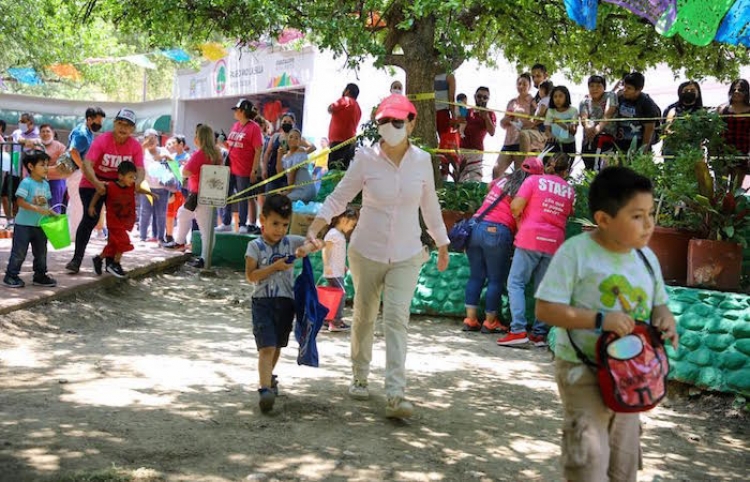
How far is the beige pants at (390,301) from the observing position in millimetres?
5520

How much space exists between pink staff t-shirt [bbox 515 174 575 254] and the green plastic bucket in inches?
171

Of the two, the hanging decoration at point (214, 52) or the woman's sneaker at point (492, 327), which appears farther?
the hanging decoration at point (214, 52)

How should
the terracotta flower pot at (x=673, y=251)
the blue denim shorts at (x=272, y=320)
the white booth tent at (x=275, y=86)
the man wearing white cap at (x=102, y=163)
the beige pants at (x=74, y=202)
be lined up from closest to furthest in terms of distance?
the blue denim shorts at (x=272, y=320) < the terracotta flower pot at (x=673, y=251) < the man wearing white cap at (x=102, y=163) < the beige pants at (x=74, y=202) < the white booth tent at (x=275, y=86)

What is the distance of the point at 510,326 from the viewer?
8867mm

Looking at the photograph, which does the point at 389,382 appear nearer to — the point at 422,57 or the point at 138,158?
the point at 138,158

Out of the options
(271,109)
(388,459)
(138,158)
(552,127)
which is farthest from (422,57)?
(271,109)

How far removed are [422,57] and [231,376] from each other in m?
6.55

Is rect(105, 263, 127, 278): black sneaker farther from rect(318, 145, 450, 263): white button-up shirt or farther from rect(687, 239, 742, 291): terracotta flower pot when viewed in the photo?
rect(687, 239, 742, 291): terracotta flower pot

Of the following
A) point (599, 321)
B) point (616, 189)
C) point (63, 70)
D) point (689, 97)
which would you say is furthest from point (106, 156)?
point (63, 70)

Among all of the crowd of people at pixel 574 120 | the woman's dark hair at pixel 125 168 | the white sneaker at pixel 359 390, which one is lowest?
the white sneaker at pixel 359 390

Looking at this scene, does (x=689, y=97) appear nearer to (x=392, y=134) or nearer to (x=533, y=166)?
(x=533, y=166)

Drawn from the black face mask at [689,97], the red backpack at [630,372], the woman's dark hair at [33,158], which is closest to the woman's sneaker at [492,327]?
the black face mask at [689,97]

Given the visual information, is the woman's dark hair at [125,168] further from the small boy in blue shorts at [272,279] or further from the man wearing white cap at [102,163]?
the small boy in blue shorts at [272,279]

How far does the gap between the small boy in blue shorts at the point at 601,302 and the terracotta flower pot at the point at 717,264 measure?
4.05 meters
